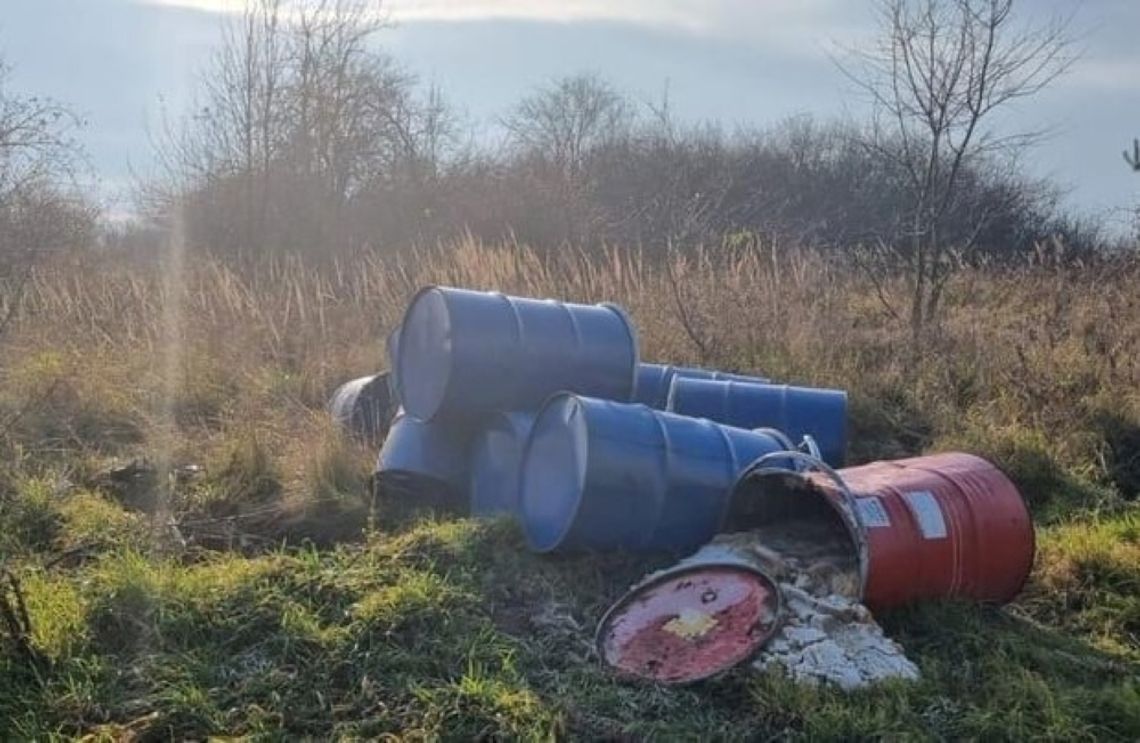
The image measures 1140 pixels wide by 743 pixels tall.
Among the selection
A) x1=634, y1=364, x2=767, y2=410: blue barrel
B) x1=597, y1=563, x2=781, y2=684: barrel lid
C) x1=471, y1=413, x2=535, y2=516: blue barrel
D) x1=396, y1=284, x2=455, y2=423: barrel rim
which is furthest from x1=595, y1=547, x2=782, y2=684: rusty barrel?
x1=634, y1=364, x2=767, y2=410: blue barrel

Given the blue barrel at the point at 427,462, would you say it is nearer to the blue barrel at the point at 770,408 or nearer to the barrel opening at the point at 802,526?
the blue barrel at the point at 770,408

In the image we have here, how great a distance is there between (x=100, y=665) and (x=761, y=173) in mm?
23775

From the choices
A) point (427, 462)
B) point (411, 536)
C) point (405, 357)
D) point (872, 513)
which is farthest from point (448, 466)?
point (872, 513)

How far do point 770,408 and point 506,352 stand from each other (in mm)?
1550

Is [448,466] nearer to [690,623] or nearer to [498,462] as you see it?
[498,462]

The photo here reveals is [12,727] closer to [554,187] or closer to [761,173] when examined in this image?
[554,187]

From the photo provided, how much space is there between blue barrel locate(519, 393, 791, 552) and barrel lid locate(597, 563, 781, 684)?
0.38 m

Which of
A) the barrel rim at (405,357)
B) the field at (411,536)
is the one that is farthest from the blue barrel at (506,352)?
the field at (411,536)

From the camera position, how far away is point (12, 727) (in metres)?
2.96

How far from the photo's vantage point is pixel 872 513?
367cm

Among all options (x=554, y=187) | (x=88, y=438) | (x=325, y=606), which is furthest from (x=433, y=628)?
(x=554, y=187)

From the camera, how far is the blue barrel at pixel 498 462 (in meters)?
4.48

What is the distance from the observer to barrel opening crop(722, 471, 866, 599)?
144 inches

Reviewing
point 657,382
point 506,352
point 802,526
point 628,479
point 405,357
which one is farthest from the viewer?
point 657,382
